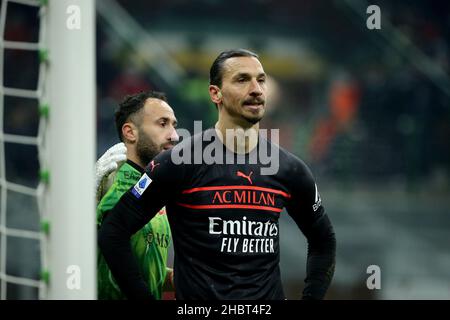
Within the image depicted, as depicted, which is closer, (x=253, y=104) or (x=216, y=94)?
(x=253, y=104)

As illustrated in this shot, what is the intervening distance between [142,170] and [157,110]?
278 mm

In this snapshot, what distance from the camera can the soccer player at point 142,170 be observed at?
350cm

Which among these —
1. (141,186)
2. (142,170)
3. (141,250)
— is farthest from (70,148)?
(142,170)

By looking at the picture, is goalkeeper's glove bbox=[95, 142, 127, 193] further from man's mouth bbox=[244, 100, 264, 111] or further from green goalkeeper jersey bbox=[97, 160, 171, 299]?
man's mouth bbox=[244, 100, 264, 111]

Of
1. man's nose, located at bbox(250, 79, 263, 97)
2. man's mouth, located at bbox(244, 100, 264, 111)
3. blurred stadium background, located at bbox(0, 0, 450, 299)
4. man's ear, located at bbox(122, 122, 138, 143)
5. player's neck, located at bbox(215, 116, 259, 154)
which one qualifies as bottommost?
player's neck, located at bbox(215, 116, 259, 154)

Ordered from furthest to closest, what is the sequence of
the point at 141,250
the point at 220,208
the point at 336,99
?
the point at 336,99 → the point at 141,250 → the point at 220,208

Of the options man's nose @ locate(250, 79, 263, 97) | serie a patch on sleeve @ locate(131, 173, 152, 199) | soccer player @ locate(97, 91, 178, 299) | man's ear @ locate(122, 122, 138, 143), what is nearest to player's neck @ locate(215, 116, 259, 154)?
man's nose @ locate(250, 79, 263, 97)

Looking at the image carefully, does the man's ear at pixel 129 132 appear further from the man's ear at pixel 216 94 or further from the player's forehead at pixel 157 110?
the man's ear at pixel 216 94

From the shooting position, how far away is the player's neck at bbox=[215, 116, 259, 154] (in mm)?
3205

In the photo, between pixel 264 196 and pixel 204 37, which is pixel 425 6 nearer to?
pixel 204 37

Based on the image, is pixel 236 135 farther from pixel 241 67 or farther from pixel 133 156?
pixel 133 156

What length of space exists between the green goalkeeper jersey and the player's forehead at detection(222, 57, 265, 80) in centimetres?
67

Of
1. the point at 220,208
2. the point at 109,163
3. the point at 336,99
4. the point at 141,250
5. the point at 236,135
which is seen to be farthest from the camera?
the point at 336,99

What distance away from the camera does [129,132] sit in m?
3.77
